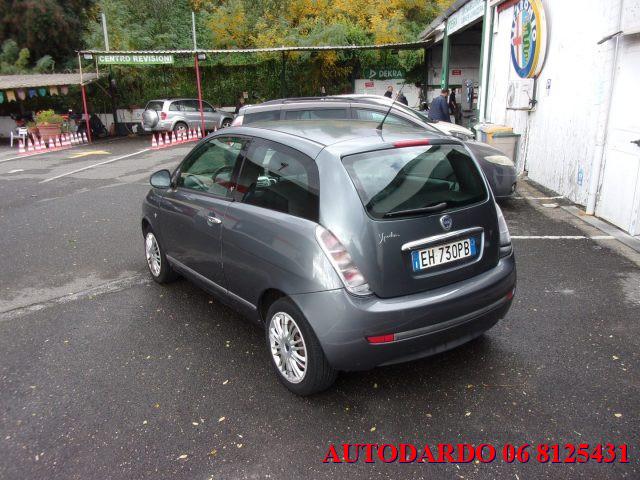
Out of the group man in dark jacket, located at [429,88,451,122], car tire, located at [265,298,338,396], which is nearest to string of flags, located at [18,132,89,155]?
man in dark jacket, located at [429,88,451,122]

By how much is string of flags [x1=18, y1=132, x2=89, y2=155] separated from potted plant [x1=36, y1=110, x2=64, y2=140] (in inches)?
5.3

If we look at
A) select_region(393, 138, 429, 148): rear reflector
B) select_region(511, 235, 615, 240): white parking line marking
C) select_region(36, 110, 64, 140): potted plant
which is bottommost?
select_region(511, 235, 615, 240): white parking line marking

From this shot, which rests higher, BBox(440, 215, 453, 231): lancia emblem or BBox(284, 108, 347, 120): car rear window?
BBox(284, 108, 347, 120): car rear window

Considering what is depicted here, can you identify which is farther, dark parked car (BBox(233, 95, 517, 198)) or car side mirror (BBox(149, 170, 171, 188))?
dark parked car (BBox(233, 95, 517, 198))

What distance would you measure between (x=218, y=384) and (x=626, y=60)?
6.38 m

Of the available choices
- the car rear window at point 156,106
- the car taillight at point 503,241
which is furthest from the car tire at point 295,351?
the car rear window at point 156,106

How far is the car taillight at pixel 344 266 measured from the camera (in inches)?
117

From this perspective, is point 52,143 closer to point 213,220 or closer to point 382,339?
point 213,220

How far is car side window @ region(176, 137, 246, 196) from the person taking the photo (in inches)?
156

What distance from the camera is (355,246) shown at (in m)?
2.98

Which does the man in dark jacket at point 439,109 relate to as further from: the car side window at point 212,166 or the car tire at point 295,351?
the car tire at point 295,351

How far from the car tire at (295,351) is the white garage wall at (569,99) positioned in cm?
597

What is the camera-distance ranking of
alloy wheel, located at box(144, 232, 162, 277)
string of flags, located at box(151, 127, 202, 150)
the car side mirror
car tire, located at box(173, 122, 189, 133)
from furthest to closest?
1. car tire, located at box(173, 122, 189, 133)
2. string of flags, located at box(151, 127, 202, 150)
3. alloy wheel, located at box(144, 232, 162, 277)
4. the car side mirror

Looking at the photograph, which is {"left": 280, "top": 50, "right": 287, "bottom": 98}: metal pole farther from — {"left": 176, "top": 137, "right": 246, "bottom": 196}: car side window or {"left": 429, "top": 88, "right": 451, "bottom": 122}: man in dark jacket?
{"left": 176, "top": 137, "right": 246, "bottom": 196}: car side window
